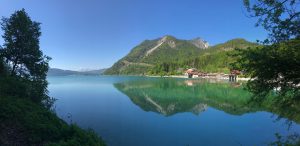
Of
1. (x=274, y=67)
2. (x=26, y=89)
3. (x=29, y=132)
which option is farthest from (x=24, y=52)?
(x=274, y=67)

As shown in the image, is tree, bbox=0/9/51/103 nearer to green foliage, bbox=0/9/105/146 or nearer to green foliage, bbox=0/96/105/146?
green foliage, bbox=0/9/105/146

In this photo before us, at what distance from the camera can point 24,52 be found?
33.6m

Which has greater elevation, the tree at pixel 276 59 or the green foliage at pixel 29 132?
the tree at pixel 276 59

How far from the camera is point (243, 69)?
1094 cm

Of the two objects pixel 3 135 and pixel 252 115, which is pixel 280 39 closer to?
pixel 3 135

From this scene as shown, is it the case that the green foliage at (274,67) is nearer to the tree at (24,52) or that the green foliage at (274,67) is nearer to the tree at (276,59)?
the tree at (276,59)

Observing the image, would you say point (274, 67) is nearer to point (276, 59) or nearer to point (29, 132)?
point (276, 59)

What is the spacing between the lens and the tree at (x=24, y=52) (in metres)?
32.6

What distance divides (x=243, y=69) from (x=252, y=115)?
3596cm

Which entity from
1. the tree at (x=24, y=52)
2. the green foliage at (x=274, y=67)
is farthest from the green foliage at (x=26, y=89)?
the green foliage at (x=274, y=67)

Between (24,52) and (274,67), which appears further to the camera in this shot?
(24,52)

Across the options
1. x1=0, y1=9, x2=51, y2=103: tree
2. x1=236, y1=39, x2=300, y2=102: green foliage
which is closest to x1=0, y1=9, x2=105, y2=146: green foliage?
x1=0, y1=9, x2=51, y2=103: tree

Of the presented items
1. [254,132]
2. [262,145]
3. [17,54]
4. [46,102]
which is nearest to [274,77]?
[262,145]

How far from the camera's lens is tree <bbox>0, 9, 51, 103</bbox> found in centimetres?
3256
